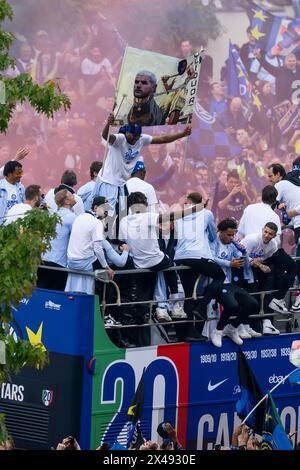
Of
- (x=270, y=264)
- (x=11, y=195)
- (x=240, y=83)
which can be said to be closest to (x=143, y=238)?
(x=270, y=264)

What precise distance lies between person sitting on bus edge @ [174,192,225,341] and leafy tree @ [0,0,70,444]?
327cm

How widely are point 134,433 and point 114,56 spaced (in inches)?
605

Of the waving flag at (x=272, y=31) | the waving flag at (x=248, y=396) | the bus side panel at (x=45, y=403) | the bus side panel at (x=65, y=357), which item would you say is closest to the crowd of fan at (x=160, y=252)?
the bus side panel at (x=65, y=357)

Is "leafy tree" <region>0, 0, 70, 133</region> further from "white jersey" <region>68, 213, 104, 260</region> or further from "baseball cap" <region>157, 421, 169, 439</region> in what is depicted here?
"baseball cap" <region>157, 421, 169, 439</region>

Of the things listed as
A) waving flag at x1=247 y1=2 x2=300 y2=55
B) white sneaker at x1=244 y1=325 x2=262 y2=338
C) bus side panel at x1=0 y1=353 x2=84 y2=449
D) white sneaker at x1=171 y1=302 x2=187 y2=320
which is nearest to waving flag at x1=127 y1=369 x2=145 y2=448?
bus side panel at x1=0 y1=353 x2=84 y2=449

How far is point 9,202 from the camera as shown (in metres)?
19.0

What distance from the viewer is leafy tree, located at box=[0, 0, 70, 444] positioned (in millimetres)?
14211

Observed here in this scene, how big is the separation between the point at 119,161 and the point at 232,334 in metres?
2.16

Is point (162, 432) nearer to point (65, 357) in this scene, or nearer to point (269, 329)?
point (65, 357)

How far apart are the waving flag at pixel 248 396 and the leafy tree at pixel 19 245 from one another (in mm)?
3463

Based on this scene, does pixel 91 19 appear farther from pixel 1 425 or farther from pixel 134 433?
pixel 1 425

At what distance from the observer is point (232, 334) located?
60.5ft
